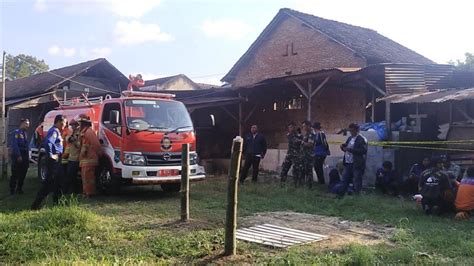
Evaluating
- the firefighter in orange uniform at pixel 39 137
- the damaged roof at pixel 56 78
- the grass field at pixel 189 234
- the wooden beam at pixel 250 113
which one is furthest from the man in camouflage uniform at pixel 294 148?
the damaged roof at pixel 56 78

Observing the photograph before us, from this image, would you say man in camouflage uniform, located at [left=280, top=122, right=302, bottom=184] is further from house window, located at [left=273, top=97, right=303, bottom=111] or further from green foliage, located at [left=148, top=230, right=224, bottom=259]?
house window, located at [left=273, top=97, right=303, bottom=111]

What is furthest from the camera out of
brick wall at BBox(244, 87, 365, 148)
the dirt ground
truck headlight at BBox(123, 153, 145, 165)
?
brick wall at BBox(244, 87, 365, 148)

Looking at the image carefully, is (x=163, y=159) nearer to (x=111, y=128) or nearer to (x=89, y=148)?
(x=111, y=128)

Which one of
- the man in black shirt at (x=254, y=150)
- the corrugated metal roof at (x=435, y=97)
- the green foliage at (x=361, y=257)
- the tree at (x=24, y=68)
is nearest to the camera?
the green foliage at (x=361, y=257)

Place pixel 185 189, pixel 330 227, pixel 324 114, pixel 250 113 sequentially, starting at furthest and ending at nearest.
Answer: pixel 324 114
pixel 250 113
pixel 185 189
pixel 330 227

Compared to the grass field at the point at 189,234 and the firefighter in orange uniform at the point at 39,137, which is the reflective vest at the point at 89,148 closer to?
the grass field at the point at 189,234

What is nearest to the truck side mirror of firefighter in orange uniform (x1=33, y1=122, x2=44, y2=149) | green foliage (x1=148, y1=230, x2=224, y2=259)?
green foliage (x1=148, y1=230, x2=224, y2=259)

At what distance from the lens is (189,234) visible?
636 centimetres

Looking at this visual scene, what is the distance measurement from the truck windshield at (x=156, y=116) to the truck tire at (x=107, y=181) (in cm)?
108

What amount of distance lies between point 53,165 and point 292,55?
1663 centimetres

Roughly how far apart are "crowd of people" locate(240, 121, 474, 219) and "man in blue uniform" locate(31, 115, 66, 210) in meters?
5.40

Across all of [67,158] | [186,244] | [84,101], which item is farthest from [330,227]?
[84,101]

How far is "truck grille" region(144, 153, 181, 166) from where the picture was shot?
31.2ft

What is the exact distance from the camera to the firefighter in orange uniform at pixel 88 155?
31.0 ft
